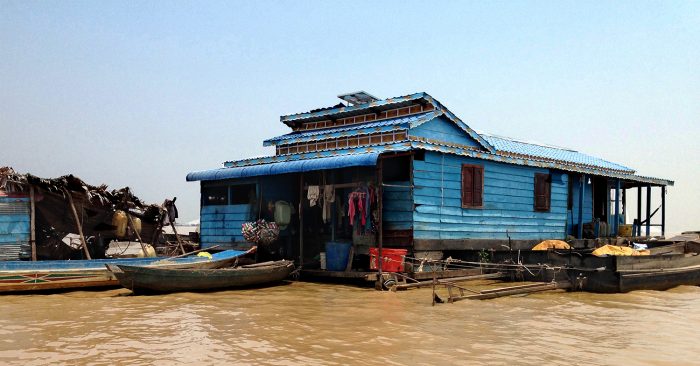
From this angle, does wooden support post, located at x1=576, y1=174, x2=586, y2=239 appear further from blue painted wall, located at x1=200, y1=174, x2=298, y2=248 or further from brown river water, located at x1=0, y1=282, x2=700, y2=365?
blue painted wall, located at x1=200, y1=174, x2=298, y2=248

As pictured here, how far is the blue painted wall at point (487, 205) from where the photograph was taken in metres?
15.2

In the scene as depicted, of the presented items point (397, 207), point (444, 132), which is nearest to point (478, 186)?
point (444, 132)

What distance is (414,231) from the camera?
581 inches

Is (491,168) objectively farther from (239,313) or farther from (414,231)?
(239,313)

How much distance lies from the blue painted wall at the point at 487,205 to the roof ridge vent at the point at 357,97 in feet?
19.5

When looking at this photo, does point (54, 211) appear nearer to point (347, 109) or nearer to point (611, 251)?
point (347, 109)

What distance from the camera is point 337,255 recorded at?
621 inches

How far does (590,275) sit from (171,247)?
15.3m

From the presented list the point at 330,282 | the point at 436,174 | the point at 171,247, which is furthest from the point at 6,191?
the point at 436,174

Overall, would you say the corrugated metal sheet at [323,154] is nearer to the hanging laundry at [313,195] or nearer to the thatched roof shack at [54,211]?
the hanging laundry at [313,195]

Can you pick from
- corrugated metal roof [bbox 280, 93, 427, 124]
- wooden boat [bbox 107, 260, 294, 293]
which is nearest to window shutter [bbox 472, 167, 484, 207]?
corrugated metal roof [bbox 280, 93, 427, 124]

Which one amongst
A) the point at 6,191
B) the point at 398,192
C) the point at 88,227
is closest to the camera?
the point at 398,192

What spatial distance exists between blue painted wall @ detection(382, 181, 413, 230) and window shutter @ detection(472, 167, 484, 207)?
263cm

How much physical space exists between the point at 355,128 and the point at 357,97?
2.03 meters
